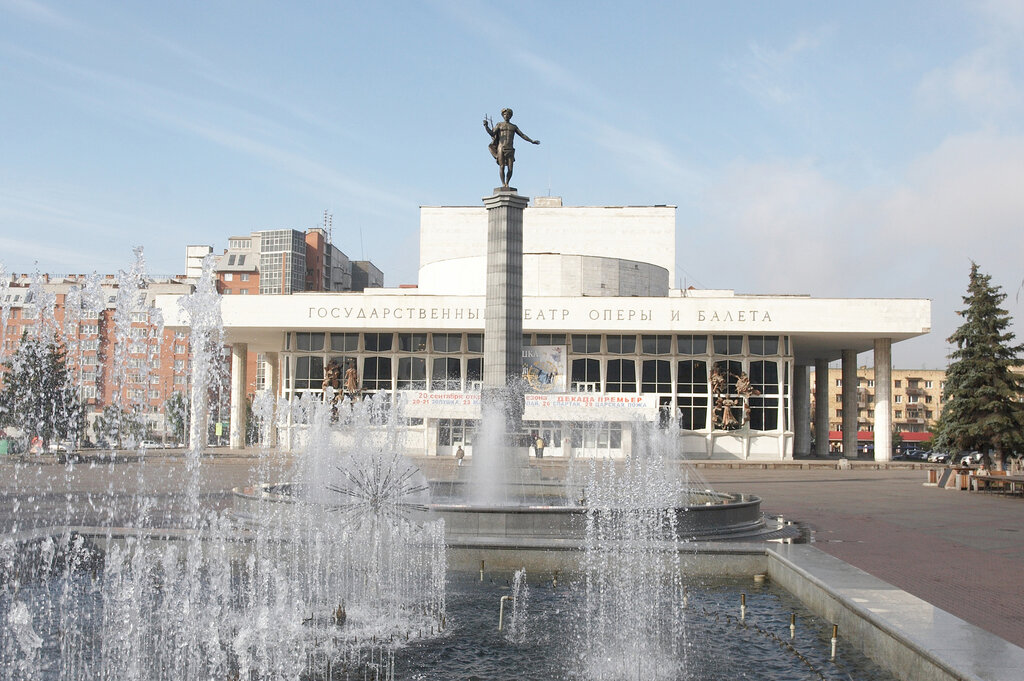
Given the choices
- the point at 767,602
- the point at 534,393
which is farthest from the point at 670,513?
the point at 534,393

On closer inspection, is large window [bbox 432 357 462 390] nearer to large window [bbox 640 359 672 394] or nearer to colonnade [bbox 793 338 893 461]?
large window [bbox 640 359 672 394]

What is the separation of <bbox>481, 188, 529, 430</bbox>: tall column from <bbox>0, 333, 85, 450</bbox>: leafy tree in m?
23.4

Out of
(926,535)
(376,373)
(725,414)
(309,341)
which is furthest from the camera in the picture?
(309,341)

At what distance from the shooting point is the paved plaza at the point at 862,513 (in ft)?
38.8

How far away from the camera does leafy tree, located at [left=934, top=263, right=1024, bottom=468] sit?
33.7 metres

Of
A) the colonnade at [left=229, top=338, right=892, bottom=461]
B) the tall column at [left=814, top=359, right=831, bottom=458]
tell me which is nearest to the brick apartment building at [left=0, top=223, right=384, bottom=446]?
the colonnade at [left=229, top=338, right=892, bottom=461]

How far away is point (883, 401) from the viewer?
4822 centimetres

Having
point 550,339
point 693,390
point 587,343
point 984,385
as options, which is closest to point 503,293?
point 984,385

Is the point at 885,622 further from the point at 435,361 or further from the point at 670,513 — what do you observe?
the point at 435,361

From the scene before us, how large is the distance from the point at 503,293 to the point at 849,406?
34358 mm

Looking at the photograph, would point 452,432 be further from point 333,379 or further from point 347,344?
point 347,344

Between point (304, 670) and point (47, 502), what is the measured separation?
15.4m

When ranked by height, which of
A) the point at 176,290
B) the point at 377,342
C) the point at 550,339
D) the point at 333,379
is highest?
the point at 176,290

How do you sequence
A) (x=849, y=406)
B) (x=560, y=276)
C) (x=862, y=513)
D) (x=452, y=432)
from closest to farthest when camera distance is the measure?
(x=862, y=513) → (x=452, y=432) → (x=560, y=276) → (x=849, y=406)
